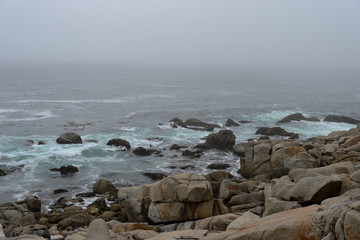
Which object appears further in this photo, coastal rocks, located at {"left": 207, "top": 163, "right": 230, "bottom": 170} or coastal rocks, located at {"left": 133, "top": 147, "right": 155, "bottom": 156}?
coastal rocks, located at {"left": 133, "top": 147, "right": 155, "bottom": 156}

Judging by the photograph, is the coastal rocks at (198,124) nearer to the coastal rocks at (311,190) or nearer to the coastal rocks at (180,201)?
the coastal rocks at (180,201)

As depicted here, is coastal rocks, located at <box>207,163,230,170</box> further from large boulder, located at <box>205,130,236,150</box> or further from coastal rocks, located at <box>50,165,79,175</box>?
coastal rocks, located at <box>50,165,79,175</box>

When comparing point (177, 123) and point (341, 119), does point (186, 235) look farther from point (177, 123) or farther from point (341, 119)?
point (341, 119)

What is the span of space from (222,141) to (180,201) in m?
30.2

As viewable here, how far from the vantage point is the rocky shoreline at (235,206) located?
38.9 ft

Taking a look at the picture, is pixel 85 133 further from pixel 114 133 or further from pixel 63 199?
pixel 63 199

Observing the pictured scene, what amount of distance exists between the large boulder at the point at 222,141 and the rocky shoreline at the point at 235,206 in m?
13.0

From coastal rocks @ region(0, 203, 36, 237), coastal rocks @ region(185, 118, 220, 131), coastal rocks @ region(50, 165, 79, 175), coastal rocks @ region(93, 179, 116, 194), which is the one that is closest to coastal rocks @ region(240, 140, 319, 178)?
coastal rocks @ region(93, 179, 116, 194)

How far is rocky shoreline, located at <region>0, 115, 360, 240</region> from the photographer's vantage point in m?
11.8

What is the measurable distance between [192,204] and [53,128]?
45931 millimetres

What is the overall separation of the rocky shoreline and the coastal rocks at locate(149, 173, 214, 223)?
63 mm

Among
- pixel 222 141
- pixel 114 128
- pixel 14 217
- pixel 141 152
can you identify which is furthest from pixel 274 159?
pixel 114 128

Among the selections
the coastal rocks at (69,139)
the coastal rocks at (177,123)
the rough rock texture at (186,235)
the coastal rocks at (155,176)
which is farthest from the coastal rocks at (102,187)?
the coastal rocks at (177,123)

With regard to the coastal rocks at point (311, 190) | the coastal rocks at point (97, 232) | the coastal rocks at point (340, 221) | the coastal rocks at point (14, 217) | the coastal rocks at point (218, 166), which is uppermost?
the coastal rocks at point (340, 221)
